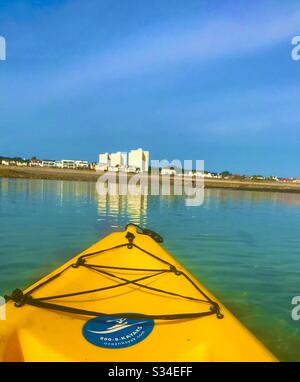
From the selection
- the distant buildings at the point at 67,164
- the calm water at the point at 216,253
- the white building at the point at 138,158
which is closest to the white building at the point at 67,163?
the distant buildings at the point at 67,164

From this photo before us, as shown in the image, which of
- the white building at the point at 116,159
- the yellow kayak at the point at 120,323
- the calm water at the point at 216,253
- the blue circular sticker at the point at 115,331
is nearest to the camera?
the yellow kayak at the point at 120,323

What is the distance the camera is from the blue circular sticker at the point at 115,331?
249 cm

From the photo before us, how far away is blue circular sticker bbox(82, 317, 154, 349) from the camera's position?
8.16 ft

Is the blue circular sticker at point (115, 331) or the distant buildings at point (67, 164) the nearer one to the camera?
the blue circular sticker at point (115, 331)

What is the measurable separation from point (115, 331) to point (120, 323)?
0.36 ft

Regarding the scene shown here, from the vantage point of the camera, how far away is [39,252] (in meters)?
7.93

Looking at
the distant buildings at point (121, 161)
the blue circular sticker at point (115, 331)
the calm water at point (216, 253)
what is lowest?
the calm water at point (216, 253)

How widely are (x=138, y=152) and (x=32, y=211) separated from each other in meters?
75.2

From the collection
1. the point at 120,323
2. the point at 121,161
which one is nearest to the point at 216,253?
the point at 120,323

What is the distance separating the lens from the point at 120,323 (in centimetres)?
270

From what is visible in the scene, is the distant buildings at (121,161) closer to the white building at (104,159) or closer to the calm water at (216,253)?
the white building at (104,159)

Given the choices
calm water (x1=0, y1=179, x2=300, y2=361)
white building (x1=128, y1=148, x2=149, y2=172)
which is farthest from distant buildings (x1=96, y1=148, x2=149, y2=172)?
calm water (x1=0, y1=179, x2=300, y2=361)
